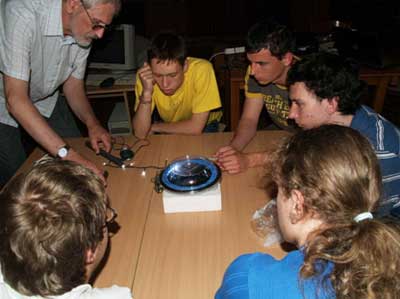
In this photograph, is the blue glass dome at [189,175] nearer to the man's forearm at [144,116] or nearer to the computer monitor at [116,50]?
the man's forearm at [144,116]

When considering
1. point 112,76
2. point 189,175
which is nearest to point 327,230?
point 189,175

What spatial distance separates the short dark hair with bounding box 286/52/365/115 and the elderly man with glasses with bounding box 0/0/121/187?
33.7 inches

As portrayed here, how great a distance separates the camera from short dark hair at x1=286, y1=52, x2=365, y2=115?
142 cm

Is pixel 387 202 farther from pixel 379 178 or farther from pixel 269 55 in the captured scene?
pixel 269 55

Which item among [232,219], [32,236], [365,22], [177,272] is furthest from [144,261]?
[365,22]

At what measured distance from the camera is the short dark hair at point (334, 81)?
4.66ft

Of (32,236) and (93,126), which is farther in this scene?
(93,126)

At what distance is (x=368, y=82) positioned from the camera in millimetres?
2838

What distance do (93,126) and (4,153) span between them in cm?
43

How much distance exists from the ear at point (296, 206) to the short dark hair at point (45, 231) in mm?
460

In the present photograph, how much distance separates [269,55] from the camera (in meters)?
1.82

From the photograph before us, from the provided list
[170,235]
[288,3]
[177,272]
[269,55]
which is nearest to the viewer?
[177,272]

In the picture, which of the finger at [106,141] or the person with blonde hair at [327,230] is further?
the finger at [106,141]

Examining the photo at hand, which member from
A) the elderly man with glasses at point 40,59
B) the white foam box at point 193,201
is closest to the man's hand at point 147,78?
the elderly man with glasses at point 40,59
